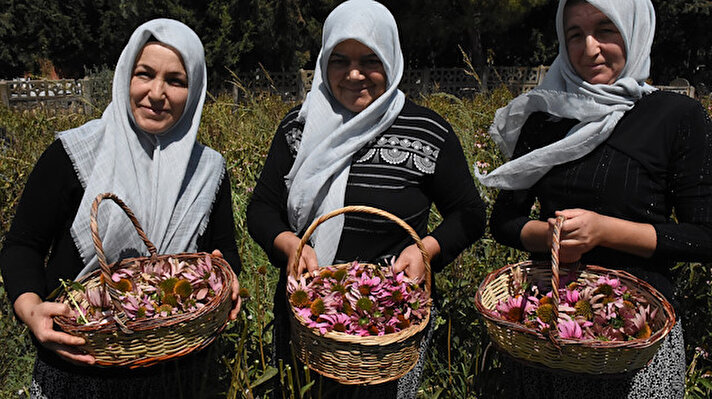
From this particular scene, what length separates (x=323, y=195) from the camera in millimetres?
1637

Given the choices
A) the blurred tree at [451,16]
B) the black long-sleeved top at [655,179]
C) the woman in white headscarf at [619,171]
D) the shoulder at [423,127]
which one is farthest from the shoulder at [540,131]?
the blurred tree at [451,16]

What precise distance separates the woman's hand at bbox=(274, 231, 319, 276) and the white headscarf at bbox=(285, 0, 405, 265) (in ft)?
0.25

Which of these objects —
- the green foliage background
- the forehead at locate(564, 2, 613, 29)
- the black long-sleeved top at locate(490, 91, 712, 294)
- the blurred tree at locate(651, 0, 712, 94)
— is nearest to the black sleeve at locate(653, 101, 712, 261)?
the black long-sleeved top at locate(490, 91, 712, 294)

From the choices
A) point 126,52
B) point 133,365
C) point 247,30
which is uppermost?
point 247,30

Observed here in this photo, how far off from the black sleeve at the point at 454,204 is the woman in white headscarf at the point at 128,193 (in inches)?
26.0

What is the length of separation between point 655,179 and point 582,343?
21.4 inches

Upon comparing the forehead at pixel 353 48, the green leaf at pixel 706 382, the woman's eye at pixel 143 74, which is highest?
the forehead at pixel 353 48

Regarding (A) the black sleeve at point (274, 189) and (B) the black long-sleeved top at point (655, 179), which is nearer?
(B) the black long-sleeved top at point (655, 179)

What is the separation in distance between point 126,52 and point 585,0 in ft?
4.46

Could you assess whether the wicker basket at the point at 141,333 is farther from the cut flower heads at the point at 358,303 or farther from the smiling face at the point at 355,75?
the smiling face at the point at 355,75

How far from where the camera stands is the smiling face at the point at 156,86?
5.00 feet

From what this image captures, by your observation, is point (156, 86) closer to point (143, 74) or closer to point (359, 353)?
point (143, 74)

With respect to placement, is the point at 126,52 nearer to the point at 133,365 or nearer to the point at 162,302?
the point at 162,302

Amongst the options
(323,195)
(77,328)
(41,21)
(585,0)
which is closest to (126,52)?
(323,195)
